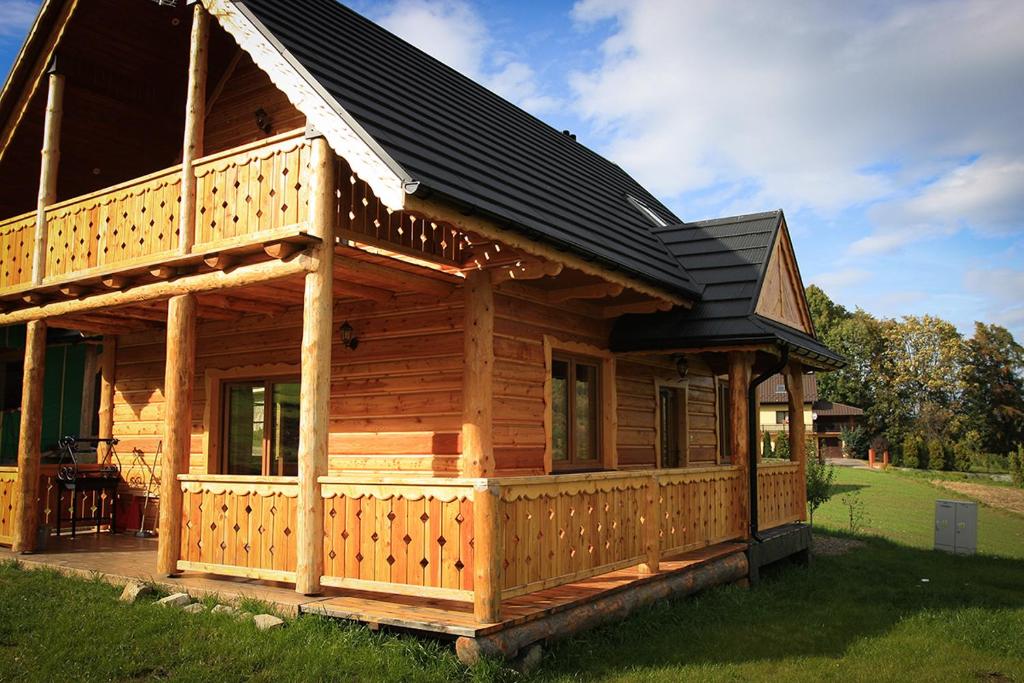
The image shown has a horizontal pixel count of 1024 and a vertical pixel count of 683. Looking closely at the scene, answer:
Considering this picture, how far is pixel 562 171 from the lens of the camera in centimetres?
1315

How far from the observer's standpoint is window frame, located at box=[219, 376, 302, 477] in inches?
452

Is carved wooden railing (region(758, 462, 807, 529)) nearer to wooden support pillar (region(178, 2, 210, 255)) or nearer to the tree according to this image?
wooden support pillar (region(178, 2, 210, 255))

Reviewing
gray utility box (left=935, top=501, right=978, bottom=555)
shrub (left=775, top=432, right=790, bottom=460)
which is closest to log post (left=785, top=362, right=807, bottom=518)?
gray utility box (left=935, top=501, right=978, bottom=555)

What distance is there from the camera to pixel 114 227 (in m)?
9.84

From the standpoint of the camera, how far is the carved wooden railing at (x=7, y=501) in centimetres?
1055

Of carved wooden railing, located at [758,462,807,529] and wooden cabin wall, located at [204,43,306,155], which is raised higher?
wooden cabin wall, located at [204,43,306,155]

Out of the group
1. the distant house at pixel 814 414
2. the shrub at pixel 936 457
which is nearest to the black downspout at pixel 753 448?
the shrub at pixel 936 457

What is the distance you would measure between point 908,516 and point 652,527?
16570 mm

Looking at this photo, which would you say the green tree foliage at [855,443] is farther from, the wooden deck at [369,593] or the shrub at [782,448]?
the wooden deck at [369,593]

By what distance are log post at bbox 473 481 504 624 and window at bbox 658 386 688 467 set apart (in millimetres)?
8362

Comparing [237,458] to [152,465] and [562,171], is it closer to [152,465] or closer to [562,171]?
[152,465]

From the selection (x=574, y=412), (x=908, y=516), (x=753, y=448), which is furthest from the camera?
(x=908, y=516)

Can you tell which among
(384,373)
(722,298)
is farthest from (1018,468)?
(384,373)

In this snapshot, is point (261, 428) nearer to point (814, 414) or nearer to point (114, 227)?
point (114, 227)
